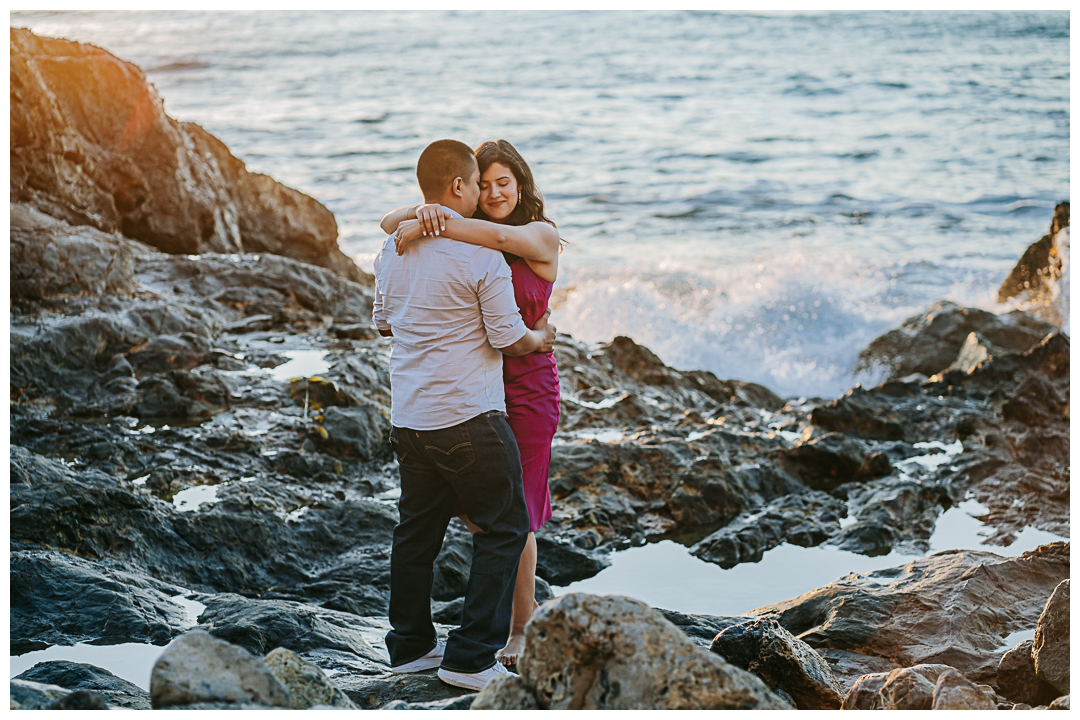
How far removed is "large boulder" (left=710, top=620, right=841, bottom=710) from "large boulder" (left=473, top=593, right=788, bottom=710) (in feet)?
2.93

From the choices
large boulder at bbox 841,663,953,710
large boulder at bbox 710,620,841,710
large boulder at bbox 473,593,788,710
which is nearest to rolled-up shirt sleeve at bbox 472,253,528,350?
large boulder at bbox 473,593,788,710

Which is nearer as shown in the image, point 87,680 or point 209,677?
point 209,677

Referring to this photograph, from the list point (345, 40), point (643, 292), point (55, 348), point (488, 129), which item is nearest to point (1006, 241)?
point (643, 292)

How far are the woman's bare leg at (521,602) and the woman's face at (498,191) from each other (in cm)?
110

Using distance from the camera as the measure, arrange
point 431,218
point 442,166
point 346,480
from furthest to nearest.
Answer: point 346,480 < point 442,166 < point 431,218

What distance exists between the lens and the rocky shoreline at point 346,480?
8.12ft

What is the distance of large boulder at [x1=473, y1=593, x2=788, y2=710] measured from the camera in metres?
2.04

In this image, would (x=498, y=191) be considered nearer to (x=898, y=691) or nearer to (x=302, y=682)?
(x=302, y=682)

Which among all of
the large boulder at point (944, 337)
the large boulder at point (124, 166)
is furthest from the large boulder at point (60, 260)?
the large boulder at point (944, 337)

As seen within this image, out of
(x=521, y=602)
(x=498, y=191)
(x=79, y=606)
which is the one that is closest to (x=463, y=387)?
(x=498, y=191)

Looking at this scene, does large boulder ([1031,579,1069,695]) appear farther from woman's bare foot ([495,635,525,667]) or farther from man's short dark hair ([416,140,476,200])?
man's short dark hair ([416,140,476,200])

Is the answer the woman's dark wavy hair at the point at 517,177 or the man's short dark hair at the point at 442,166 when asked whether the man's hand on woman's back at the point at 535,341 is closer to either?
the woman's dark wavy hair at the point at 517,177

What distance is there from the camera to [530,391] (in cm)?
305

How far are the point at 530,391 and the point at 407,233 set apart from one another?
687mm
